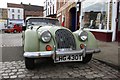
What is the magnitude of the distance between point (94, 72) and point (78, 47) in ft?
2.48

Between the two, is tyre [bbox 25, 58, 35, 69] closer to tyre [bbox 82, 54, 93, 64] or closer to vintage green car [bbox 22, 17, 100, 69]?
vintage green car [bbox 22, 17, 100, 69]

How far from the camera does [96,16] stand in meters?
11.4

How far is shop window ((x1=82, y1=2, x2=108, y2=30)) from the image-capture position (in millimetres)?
10188

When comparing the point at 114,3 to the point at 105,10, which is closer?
the point at 114,3

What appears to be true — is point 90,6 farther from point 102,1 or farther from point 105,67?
point 105,67

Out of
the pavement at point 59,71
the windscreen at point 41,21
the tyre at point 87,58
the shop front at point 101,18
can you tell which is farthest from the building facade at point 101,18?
the tyre at point 87,58

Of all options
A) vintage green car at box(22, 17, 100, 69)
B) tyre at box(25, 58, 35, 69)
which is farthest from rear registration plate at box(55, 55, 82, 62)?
tyre at box(25, 58, 35, 69)

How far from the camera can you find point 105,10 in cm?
1009

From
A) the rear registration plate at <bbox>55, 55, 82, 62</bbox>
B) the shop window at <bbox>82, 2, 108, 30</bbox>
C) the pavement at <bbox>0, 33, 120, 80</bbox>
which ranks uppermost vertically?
the shop window at <bbox>82, 2, 108, 30</bbox>

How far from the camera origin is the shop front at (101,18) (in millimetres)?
9297

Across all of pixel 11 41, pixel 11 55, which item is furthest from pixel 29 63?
pixel 11 41

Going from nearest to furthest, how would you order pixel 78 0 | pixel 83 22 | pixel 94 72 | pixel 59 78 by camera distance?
pixel 59 78 → pixel 94 72 → pixel 83 22 → pixel 78 0

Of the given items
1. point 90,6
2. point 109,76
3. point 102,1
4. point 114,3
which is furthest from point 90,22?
point 109,76

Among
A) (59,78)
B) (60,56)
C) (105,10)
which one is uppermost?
(105,10)
